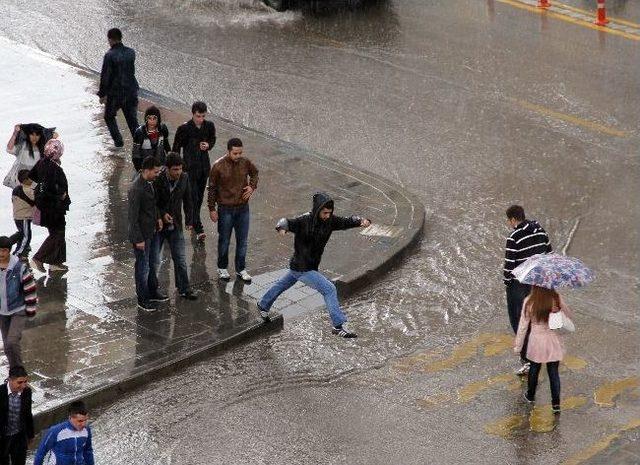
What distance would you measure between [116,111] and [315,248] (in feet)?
17.6

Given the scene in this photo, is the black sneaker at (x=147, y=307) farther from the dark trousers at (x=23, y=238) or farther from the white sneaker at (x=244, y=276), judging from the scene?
the dark trousers at (x=23, y=238)

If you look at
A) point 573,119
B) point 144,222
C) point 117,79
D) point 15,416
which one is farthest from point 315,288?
point 573,119

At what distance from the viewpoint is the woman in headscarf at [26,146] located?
14.9 m

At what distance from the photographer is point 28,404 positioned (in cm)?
1052

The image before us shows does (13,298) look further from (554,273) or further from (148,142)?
(554,273)

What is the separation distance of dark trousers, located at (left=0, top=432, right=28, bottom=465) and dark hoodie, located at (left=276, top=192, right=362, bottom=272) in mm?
3752

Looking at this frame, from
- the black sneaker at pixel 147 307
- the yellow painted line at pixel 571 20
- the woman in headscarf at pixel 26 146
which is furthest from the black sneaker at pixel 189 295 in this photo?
the yellow painted line at pixel 571 20

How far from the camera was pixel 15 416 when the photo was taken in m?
10.5

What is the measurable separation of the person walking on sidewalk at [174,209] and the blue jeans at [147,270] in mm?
42

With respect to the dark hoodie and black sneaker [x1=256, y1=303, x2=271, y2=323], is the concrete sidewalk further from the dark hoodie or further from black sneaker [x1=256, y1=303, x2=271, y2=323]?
the dark hoodie

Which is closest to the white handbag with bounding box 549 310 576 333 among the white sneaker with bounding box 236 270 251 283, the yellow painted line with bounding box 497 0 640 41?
the white sneaker with bounding box 236 270 251 283

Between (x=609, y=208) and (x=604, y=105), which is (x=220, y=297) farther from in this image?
(x=604, y=105)

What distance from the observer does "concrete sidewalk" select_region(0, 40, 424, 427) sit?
12789mm

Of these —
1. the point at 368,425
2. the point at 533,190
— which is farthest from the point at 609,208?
the point at 368,425
